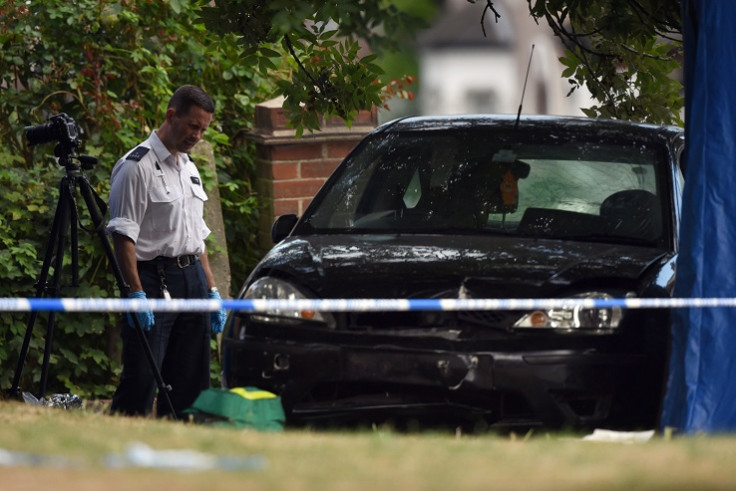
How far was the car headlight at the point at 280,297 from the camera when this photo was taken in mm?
6172

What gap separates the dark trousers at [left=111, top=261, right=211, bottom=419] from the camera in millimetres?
7590

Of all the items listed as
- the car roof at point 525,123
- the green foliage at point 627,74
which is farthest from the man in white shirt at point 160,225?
the green foliage at point 627,74

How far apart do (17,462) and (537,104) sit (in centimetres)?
5074

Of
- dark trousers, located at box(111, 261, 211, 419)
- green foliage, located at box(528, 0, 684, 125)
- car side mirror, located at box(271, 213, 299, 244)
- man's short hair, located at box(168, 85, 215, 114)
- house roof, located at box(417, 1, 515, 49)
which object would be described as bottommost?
dark trousers, located at box(111, 261, 211, 419)

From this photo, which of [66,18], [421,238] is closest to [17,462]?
[421,238]

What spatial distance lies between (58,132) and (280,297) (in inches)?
70.2

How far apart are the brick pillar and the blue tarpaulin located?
4225mm

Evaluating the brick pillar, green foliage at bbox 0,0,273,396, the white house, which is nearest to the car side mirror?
green foliage at bbox 0,0,273,396

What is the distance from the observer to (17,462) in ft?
15.2

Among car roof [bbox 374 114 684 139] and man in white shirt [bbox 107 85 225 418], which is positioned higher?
car roof [bbox 374 114 684 139]

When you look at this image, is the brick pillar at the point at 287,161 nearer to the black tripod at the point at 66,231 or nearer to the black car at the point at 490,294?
the black tripod at the point at 66,231

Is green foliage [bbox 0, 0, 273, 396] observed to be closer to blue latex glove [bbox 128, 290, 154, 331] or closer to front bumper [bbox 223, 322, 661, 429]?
blue latex glove [bbox 128, 290, 154, 331]

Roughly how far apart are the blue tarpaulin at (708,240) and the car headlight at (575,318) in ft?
0.80

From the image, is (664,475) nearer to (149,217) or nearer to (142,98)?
(149,217)
